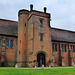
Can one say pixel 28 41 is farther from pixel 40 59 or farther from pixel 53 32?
pixel 53 32

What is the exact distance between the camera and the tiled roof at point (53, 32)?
3258cm

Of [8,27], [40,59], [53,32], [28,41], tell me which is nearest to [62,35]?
[53,32]

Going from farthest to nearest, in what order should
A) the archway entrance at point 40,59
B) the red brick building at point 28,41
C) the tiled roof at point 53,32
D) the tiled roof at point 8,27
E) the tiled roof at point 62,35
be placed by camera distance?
the tiled roof at point 62,35 < the tiled roof at point 53,32 < the tiled roof at point 8,27 < the red brick building at point 28,41 < the archway entrance at point 40,59

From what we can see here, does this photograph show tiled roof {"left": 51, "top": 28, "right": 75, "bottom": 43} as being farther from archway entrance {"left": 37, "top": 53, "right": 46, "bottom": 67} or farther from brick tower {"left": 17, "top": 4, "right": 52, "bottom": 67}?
archway entrance {"left": 37, "top": 53, "right": 46, "bottom": 67}

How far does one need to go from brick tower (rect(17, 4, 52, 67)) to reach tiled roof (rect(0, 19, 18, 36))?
268cm

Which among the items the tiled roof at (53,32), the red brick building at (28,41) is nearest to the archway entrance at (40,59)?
the red brick building at (28,41)

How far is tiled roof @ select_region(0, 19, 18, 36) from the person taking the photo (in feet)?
105

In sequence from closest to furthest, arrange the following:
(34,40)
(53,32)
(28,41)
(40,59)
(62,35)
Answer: (34,40) → (40,59) → (28,41) → (53,32) → (62,35)

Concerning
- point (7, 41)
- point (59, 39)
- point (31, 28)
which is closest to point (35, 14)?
point (31, 28)

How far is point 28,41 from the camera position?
30.3m

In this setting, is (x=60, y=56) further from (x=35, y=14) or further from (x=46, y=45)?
(x=35, y=14)

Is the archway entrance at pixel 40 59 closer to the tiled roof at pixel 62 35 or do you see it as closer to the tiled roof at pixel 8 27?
the tiled roof at pixel 8 27

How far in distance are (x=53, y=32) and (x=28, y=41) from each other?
13743 mm

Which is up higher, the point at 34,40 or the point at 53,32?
the point at 53,32
